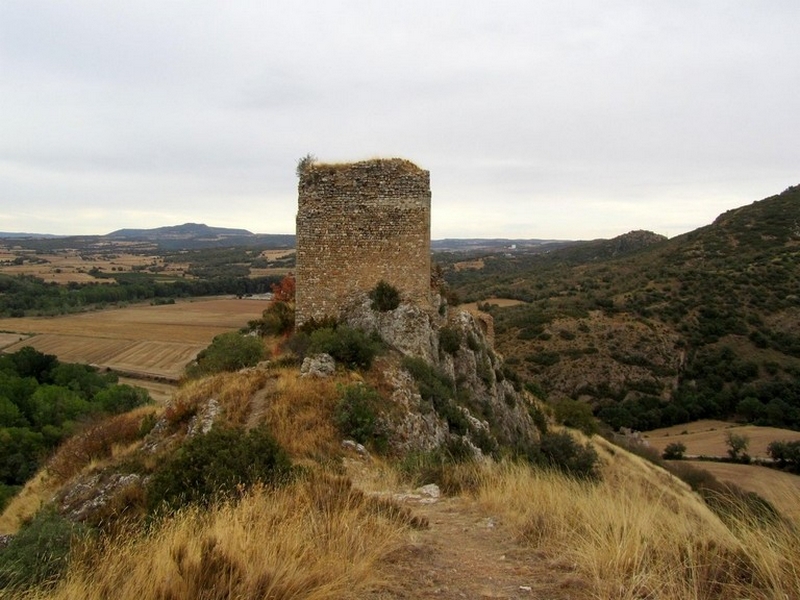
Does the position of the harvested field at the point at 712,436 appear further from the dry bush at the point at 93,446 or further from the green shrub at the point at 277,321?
the dry bush at the point at 93,446

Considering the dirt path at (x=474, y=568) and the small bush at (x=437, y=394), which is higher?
the dirt path at (x=474, y=568)

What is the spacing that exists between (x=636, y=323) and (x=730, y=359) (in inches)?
289

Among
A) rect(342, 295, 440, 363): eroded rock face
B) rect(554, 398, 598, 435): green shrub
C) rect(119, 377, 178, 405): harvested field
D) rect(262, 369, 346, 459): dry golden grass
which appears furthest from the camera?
rect(119, 377, 178, 405): harvested field

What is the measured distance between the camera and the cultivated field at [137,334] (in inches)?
1805

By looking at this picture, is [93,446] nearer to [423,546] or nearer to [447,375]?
[447,375]

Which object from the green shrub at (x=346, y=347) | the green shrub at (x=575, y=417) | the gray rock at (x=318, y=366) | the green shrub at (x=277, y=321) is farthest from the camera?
the green shrub at (x=575, y=417)

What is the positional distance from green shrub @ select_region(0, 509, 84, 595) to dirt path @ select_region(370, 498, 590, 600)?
238 cm

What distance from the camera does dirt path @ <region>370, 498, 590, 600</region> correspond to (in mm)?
3674

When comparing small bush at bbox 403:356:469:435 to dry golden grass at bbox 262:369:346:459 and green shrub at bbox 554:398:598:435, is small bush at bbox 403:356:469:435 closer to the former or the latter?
dry golden grass at bbox 262:369:346:459

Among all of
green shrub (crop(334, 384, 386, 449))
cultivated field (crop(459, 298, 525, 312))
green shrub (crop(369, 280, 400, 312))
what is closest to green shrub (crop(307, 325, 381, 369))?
green shrub (crop(369, 280, 400, 312))

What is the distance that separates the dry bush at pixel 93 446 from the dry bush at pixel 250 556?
248 inches

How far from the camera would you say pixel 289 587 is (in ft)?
10.8

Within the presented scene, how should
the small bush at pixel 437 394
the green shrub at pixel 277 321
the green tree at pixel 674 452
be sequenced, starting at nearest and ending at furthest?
1. the small bush at pixel 437 394
2. the green shrub at pixel 277 321
3. the green tree at pixel 674 452

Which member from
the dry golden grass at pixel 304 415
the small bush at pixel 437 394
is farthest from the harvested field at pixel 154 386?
the dry golden grass at pixel 304 415
